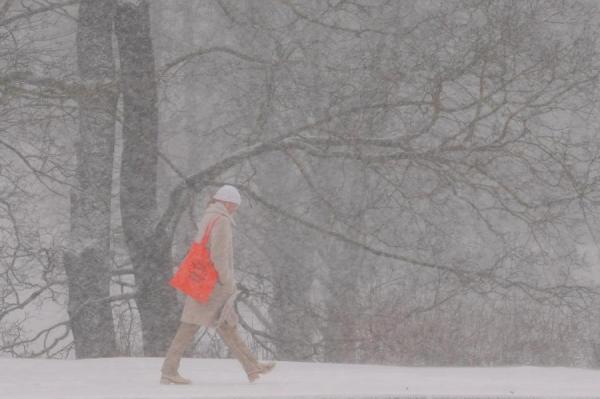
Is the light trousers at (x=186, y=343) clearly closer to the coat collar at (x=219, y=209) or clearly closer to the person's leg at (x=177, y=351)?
the person's leg at (x=177, y=351)

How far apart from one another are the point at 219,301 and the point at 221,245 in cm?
49

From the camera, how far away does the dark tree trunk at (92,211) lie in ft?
50.9

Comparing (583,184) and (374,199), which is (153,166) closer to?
(374,199)

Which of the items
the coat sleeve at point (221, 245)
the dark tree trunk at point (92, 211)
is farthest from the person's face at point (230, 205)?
the dark tree trunk at point (92, 211)

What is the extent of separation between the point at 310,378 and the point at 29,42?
440 cm

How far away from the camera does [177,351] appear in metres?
10.2

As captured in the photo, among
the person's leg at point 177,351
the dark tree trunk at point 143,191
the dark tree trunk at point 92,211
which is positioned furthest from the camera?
the dark tree trunk at point 143,191

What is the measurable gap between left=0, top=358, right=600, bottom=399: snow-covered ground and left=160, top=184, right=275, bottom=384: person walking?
8.8 inches

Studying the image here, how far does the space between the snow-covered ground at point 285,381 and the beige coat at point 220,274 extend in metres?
0.57

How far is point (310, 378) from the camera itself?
11.4 meters

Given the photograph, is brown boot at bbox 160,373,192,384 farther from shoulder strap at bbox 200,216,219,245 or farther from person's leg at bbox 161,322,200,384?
shoulder strap at bbox 200,216,219,245

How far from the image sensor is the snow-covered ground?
9766 millimetres

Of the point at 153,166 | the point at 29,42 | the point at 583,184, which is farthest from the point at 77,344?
the point at 583,184

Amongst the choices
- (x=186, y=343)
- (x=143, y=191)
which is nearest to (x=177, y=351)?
(x=186, y=343)
